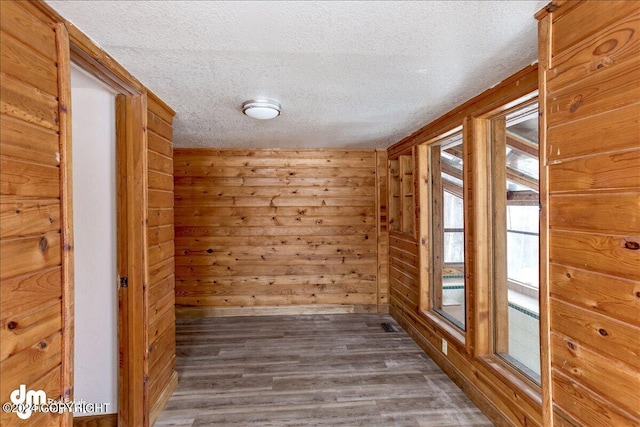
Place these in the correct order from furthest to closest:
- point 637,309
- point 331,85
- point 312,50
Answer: point 331,85
point 312,50
point 637,309

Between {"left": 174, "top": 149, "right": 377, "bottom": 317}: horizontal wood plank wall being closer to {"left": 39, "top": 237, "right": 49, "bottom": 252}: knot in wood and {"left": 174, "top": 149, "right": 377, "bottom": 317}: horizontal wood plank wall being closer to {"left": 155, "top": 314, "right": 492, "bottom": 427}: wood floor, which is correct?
{"left": 155, "top": 314, "right": 492, "bottom": 427}: wood floor

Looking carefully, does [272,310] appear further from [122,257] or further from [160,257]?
[122,257]

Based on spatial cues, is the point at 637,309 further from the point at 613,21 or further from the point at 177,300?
the point at 177,300

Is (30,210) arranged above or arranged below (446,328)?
above

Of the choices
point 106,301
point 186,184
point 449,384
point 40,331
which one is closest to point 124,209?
point 106,301

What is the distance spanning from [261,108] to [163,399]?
89.2 inches

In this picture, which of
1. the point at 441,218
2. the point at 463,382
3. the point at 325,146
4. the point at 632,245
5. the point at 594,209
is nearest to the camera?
the point at 632,245

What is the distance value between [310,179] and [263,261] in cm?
132

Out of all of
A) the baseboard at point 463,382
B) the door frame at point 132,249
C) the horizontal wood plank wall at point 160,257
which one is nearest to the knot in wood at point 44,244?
the door frame at point 132,249

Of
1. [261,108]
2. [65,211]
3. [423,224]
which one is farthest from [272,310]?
[65,211]

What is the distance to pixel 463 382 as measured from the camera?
227cm

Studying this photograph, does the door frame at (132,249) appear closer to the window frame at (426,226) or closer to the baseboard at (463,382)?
the baseboard at (463,382)

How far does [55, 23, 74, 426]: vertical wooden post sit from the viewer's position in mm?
1165

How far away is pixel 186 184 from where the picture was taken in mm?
3918
